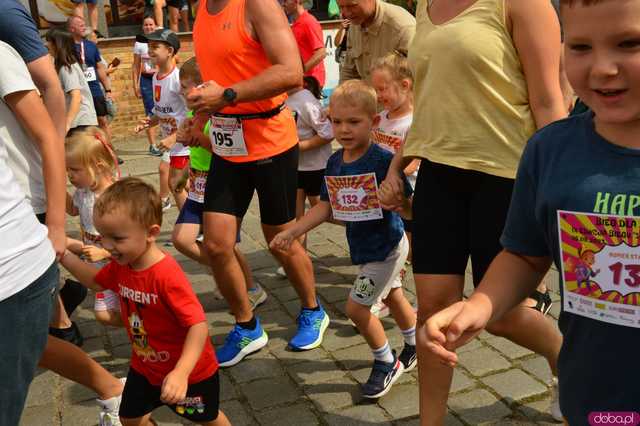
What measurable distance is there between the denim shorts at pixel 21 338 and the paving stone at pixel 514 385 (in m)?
2.00

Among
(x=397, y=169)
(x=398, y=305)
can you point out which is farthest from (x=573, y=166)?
(x=398, y=305)

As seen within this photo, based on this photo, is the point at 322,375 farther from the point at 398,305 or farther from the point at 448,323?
the point at 448,323

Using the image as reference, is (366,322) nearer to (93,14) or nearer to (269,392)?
(269,392)

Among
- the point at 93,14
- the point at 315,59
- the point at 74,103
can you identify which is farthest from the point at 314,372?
the point at 93,14

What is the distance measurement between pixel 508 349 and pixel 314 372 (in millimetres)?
954

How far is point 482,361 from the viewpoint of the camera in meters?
3.52

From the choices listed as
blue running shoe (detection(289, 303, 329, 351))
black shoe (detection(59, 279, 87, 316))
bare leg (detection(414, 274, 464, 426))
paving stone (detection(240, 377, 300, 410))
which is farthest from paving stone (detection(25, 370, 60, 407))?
bare leg (detection(414, 274, 464, 426))

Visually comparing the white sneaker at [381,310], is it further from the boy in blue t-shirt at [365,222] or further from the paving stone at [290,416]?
the paving stone at [290,416]

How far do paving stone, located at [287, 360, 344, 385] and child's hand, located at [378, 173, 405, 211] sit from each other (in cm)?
103

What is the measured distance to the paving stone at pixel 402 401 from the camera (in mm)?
3137

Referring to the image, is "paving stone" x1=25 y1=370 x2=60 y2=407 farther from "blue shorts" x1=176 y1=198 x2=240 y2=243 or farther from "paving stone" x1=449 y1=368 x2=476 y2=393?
"paving stone" x1=449 y1=368 x2=476 y2=393

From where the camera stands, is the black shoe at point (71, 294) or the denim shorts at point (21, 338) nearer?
the denim shorts at point (21, 338)

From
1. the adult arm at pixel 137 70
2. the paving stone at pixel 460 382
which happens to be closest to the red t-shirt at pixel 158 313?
the paving stone at pixel 460 382

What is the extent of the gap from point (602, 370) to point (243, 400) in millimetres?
2059
